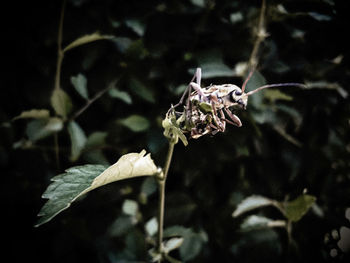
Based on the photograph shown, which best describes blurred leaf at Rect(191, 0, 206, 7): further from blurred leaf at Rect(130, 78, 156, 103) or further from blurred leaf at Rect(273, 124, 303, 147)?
blurred leaf at Rect(273, 124, 303, 147)

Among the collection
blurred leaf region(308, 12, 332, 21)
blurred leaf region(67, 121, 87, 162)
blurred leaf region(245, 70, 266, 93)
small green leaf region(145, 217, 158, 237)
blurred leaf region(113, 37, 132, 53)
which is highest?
blurred leaf region(113, 37, 132, 53)

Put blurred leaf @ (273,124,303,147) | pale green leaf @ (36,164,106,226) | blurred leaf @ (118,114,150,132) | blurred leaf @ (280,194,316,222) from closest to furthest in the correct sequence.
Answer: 1. pale green leaf @ (36,164,106,226)
2. blurred leaf @ (280,194,316,222)
3. blurred leaf @ (118,114,150,132)
4. blurred leaf @ (273,124,303,147)

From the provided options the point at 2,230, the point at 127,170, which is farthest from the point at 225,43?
the point at 2,230

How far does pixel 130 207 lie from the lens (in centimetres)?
79

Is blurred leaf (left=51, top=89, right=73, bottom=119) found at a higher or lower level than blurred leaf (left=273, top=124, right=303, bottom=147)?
higher

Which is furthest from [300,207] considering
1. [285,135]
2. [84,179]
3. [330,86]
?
[84,179]

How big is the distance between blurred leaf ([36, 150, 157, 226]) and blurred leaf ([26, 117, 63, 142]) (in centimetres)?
33

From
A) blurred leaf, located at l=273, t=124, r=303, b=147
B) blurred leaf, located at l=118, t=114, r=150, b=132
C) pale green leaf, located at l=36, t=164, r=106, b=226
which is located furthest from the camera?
blurred leaf, located at l=273, t=124, r=303, b=147

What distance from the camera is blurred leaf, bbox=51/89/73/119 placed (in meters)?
0.68

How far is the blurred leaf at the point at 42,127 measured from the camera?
701mm

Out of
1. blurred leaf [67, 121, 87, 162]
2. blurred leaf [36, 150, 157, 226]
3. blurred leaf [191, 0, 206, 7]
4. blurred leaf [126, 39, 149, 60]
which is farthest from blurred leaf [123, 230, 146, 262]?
blurred leaf [191, 0, 206, 7]

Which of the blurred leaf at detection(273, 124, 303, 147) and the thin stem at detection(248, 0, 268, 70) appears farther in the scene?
the blurred leaf at detection(273, 124, 303, 147)

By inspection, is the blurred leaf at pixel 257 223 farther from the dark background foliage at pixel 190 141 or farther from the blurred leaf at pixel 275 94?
the blurred leaf at pixel 275 94

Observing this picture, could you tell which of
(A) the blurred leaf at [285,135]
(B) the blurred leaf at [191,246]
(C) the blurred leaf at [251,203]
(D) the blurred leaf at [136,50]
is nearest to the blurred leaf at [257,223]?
(C) the blurred leaf at [251,203]
